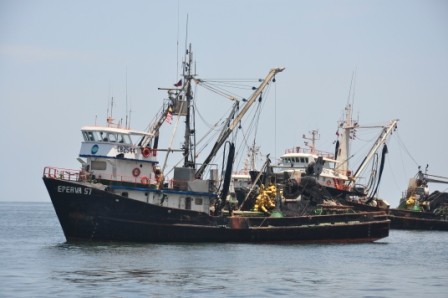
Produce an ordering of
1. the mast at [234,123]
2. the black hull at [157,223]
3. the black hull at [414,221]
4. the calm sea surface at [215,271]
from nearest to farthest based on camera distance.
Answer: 1. the calm sea surface at [215,271]
2. the black hull at [157,223]
3. the mast at [234,123]
4. the black hull at [414,221]

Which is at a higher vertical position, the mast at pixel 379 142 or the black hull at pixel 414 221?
the mast at pixel 379 142

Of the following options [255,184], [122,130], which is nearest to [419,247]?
[255,184]

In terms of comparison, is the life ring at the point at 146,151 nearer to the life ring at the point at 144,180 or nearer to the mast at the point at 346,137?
the life ring at the point at 144,180

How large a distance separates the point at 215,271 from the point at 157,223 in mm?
11097

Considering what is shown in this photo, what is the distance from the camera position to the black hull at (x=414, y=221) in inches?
3270

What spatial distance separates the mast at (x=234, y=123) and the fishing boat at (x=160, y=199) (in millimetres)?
69

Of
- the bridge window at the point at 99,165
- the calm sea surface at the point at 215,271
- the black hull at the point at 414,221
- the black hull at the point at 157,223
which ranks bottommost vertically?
the calm sea surface at the point at 215,271

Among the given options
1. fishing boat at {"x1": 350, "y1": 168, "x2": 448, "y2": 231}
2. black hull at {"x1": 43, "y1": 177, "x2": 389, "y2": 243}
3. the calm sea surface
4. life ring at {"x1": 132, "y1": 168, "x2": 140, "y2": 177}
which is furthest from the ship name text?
fishing boat at {"x1": 350, "y1": 168, "x2": 448, "y2": 231}

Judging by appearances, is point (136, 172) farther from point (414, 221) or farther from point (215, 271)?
point (414, 221)

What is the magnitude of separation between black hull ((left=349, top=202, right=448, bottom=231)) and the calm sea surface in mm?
25486

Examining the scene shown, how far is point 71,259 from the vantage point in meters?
43.8

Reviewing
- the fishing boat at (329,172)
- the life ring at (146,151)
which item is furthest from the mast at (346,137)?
the life ring at (146,151)

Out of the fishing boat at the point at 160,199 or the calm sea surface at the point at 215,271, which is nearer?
the calm sea surface at the point at 215,271

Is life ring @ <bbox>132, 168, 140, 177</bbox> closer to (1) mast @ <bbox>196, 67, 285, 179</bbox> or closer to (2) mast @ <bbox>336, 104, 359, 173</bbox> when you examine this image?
(1) mast @ <bbox>196, 67, 285, 179</bbox>
